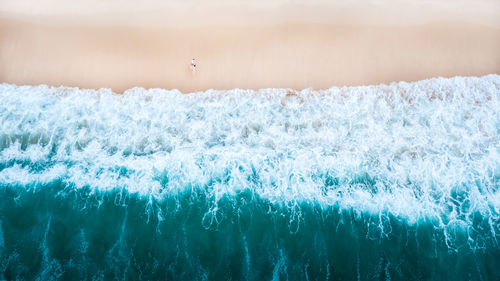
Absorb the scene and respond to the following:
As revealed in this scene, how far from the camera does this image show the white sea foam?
3699mm

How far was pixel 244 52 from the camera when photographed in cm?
564

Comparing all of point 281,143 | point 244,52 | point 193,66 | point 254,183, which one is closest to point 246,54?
point 244,52

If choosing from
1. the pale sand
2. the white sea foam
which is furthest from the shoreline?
the white sea foam

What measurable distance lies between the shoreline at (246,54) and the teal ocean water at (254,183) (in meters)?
0.37

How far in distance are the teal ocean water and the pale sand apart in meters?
0.38

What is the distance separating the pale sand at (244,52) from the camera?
5.32 meters

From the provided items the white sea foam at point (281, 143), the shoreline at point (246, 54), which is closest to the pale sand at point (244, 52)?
the shoreline at point (246, 54)

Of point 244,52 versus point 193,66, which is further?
point 244,52

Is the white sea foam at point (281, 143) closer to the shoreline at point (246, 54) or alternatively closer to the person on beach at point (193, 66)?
the shoreline at point (246, 54)

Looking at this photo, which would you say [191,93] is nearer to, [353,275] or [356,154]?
[356,154]

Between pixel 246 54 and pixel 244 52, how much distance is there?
63mm

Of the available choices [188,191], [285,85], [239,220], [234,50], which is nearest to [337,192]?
[239,220]

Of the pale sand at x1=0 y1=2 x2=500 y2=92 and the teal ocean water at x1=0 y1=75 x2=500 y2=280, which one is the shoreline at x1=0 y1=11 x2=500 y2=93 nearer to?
the pale sand at x1=0 y1=2 x2=500 y2=92

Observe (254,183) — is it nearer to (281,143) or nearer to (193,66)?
(281,143)
